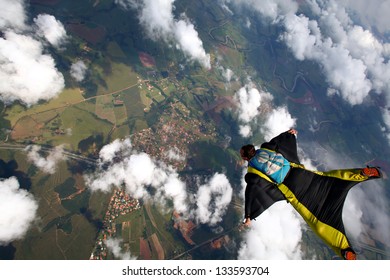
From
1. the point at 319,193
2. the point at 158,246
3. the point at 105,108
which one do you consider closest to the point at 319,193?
the point at 319,193

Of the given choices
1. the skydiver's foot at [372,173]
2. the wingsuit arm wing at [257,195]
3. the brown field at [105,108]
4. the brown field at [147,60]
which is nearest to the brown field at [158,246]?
the brown field at [105,108]

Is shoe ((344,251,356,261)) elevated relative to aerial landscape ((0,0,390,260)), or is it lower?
elevated

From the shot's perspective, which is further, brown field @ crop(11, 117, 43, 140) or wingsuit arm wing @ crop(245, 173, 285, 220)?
brown field @ crop(11, 117, 43, 140)

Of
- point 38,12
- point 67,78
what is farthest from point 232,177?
point 38,12

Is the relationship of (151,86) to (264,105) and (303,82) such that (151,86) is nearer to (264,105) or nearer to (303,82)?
(264,105)

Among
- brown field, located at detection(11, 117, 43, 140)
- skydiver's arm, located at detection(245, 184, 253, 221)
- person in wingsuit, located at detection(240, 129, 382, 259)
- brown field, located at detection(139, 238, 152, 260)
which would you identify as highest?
person in wingsuit, located at detection(240, 129, 382, 259)

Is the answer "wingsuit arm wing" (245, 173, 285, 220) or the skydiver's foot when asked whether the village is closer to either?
"wingsuit arm wing" (245, 173, 285, 220)

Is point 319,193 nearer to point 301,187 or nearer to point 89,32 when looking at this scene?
point 301,187

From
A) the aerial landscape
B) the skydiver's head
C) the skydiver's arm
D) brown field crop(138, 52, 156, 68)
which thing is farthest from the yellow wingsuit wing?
brown field crop(138, 52, 156, 68)
